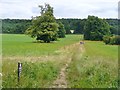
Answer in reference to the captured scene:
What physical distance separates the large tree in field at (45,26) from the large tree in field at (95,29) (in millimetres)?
8482

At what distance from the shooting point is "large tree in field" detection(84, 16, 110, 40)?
7069 centimetres

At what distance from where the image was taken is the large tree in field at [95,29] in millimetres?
70688

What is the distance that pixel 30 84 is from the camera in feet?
31.8

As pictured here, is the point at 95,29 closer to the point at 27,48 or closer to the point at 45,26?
the point at 45,26

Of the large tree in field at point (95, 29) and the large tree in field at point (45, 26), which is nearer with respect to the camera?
the large tree in field at point (45, 26)

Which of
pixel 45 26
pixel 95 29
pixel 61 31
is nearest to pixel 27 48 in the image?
pixel 45 26

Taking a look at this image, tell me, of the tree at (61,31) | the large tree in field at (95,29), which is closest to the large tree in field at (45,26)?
the tree at (61,31)

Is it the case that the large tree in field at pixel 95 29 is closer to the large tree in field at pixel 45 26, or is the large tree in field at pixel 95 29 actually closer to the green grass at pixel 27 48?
the green grass at pixel 27 48

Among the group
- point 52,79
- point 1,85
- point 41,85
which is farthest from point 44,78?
point 1,85

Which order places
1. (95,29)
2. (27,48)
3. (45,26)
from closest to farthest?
(27,48) < (45,26) < (95,29)

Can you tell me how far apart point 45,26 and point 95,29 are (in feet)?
49.3

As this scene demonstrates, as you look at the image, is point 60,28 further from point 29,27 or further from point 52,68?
point 52,68

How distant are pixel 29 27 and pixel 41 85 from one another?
58.6 m

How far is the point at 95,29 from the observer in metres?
75.1
